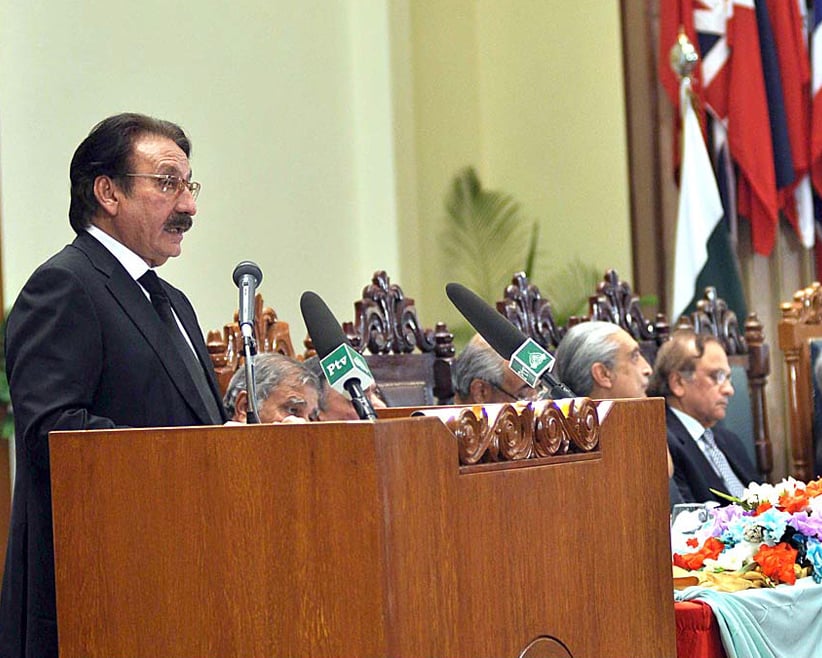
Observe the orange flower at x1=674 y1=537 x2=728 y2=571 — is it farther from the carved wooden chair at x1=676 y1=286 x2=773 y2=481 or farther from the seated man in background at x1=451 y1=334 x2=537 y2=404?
the carved wooden chair at x1=676 y1=286 x2=773 y2=481

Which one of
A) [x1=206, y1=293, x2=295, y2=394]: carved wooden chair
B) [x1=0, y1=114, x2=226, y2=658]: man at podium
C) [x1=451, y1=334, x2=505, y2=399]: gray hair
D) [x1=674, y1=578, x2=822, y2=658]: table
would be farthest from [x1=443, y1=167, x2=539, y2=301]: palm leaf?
[x1=0, y1=114, x2=226, y2=658]: man at podium

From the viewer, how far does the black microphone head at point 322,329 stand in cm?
203

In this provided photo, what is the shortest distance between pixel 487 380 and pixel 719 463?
55.0 inches

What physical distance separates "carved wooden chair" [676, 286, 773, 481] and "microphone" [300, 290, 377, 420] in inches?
166

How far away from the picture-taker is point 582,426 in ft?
7.13

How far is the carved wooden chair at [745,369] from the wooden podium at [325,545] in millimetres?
4093

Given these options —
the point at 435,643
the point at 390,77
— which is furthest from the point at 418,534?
the point at 390,77

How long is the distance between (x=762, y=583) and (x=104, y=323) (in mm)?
1560

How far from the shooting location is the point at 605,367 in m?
4.81

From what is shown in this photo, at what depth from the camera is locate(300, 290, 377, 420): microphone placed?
1.92m

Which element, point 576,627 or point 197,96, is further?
point 197,96

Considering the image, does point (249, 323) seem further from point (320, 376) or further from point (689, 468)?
point (689, 468)

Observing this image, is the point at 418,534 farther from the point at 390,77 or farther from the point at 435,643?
the point at 390,77

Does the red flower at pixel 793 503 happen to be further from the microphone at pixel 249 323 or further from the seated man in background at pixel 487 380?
the microphone at pixel 249 323
